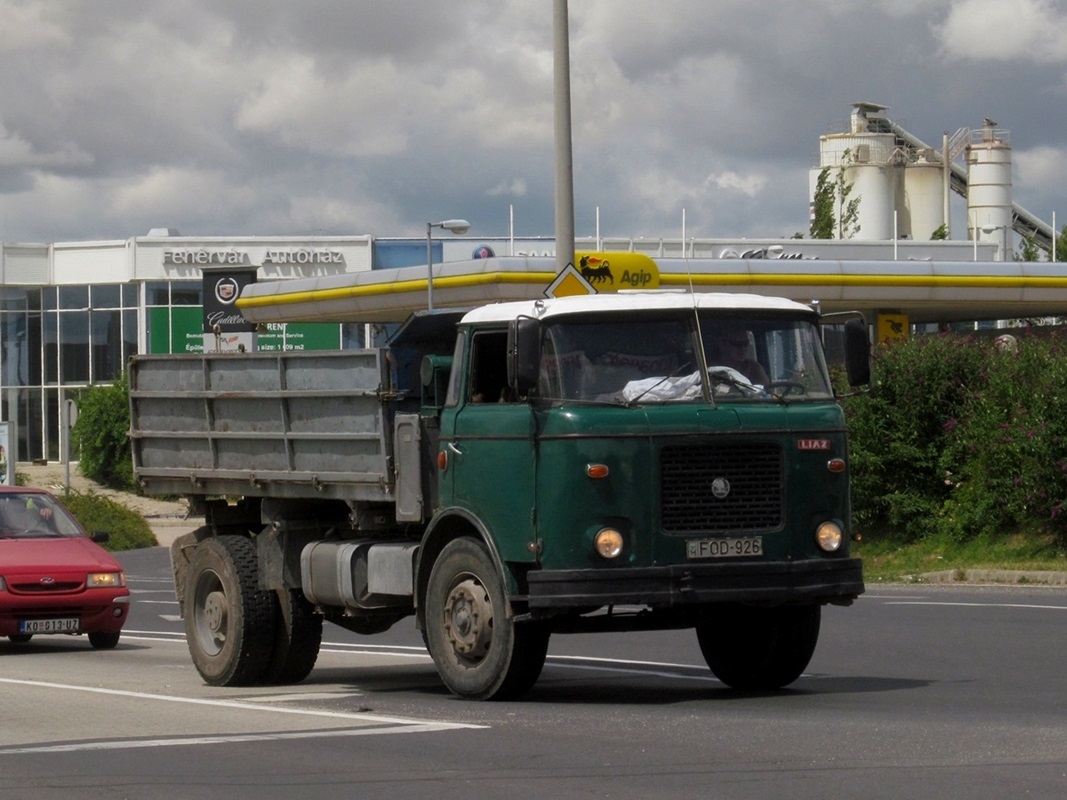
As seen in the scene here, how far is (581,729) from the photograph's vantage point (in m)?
10.3

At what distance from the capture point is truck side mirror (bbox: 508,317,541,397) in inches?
430

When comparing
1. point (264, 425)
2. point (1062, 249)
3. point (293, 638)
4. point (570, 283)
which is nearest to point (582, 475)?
point (264, 425)

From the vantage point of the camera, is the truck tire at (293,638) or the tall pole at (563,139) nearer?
the truck tire at (293,638)

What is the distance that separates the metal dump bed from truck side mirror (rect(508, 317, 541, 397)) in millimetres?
1459

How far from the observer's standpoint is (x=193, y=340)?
71.9 metres

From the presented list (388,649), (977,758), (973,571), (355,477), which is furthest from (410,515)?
(973,571)

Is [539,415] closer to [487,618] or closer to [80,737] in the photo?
[487,618]

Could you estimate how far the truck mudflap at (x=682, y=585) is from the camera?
35.4ft

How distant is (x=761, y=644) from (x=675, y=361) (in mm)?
2320

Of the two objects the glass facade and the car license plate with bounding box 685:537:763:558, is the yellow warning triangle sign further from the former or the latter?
the glass facade

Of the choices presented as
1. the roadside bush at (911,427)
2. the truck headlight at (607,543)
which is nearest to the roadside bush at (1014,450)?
the roadside bush at (911,427)

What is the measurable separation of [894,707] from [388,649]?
7.66 m

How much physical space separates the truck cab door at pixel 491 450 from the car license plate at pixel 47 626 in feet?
24.6

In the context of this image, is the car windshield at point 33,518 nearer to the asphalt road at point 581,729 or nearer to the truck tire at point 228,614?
the asphalt road at point 581,729
